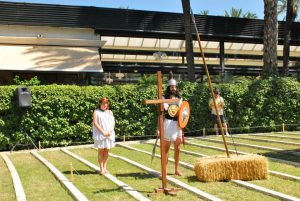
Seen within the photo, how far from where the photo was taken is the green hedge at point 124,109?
48.0 ft

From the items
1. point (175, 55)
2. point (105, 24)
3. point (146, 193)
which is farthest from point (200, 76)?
point (146, 193)

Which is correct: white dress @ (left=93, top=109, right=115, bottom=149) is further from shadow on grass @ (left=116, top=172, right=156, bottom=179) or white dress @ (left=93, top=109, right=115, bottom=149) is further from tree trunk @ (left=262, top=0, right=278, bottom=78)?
tree trunk @ (left=262, top=0, right=278, bottom=78)

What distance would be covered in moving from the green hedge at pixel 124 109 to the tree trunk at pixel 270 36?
3.74ft

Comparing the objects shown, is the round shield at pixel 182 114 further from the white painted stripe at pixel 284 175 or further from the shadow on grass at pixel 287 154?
the shadow on grass at pixel 287 154

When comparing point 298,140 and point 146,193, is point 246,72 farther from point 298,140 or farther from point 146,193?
point 146,193

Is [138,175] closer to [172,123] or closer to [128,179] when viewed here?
[128,179]

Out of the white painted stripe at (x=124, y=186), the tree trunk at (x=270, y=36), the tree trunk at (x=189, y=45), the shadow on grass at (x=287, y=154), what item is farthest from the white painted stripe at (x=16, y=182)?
the tree trunk at (x=270, y=36)

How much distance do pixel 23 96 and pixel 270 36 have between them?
1041 cm

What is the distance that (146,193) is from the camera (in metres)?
7.31

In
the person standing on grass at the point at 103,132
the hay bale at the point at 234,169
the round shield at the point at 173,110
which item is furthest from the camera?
the person standing on grass at the point at 103,132

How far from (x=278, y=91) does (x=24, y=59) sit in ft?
32.9

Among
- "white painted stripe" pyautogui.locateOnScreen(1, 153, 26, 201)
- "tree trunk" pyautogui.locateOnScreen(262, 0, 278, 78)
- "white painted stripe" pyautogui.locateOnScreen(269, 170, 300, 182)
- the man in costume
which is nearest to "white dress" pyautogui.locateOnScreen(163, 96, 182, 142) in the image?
the man in costume

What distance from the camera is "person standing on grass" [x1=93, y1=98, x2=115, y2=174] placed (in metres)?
9.50

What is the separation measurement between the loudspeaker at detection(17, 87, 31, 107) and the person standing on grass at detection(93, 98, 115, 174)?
5.25 metres
